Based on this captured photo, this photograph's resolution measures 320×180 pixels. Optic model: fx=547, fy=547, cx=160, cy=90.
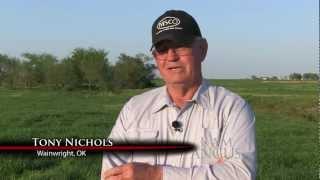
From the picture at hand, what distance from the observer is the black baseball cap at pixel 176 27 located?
224 centimetres

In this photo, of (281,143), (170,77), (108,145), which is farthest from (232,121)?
(281,143)

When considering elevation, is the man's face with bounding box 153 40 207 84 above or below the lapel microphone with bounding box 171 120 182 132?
above

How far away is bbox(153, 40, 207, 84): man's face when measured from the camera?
2285 mm

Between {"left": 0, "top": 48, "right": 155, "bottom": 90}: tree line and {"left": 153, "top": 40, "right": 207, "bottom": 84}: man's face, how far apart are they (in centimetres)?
6056

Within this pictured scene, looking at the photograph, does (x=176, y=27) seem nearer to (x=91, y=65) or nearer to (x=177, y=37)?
(x=177, y=37)

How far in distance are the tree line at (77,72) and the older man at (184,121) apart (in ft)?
199

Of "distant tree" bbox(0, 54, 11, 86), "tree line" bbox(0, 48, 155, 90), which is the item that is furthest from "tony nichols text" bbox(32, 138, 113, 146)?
"distant tree" bbox(0, 54, 11, 86)

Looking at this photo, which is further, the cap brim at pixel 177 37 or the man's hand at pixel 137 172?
the cap brim at pixel 177 37

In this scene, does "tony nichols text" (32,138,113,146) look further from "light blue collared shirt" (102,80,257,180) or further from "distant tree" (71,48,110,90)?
"distant tree" (71,48,110,90)

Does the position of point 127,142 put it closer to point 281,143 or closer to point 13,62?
point 281,143

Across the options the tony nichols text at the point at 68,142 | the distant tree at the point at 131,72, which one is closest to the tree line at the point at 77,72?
the distant tree at the point at 131,72

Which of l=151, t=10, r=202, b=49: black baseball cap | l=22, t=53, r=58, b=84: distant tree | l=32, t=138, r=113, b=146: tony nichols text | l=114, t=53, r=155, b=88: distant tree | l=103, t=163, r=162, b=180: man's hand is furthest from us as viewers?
l=22, t=53, r=58, b=84: distant tree

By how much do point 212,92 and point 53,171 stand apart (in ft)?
21.4

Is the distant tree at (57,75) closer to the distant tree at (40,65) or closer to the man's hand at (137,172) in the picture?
the distant tree at (40,65)
